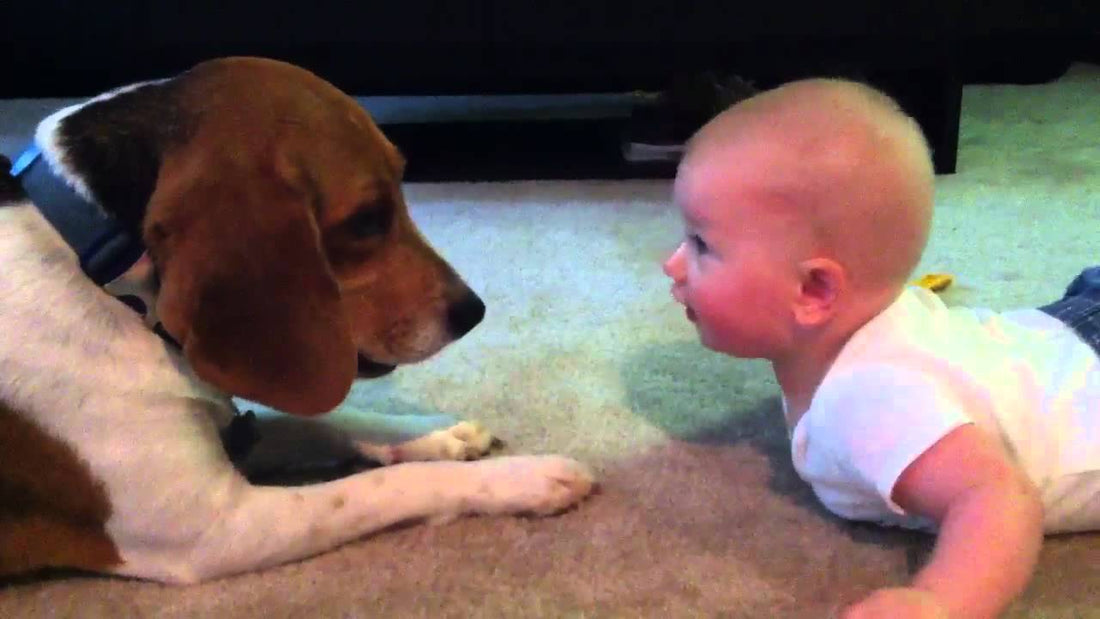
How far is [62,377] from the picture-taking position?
1190 millimetres

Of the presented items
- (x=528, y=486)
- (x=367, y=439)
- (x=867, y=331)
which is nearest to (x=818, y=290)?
(x=867, y=331)

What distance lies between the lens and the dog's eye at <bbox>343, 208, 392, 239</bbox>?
4.22ft

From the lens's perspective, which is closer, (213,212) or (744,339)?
(213,212)

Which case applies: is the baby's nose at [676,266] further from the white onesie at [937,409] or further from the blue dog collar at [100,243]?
the blue dog collar at [100,243]

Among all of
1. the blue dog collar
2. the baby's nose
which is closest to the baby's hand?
the baby's nose

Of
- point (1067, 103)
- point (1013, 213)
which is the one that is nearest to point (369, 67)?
point (1013, 213)

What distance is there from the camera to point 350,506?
129 centimetres

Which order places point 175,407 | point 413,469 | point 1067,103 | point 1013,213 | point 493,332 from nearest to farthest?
point 175,407
point 413,469
point 493,332
point 1013,213
point 1067,103

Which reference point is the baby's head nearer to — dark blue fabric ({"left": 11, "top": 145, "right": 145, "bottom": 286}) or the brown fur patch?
dark blue fabric ({"left": 11, "top": 145, "right": 145, "bottom": 286})

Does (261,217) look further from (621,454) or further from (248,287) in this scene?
(621,454)

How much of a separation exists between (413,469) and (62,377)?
16.5 inches

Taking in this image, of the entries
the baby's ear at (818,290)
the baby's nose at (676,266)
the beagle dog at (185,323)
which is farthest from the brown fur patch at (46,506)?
the baby's ear at (818,290)

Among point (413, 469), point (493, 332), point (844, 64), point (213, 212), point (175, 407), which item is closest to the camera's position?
point (213, 212)

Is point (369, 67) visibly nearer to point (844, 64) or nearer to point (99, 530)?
point (844, 64)
